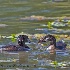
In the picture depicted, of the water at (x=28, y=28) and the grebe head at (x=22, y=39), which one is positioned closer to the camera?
the water at (x=28, y=28)

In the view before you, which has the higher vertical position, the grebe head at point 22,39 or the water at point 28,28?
the grebe head at point 22,39

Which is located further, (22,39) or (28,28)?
(28,28)

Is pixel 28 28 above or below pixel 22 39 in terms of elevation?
below

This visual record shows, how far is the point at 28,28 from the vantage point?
778 inches

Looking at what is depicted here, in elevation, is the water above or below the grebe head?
below

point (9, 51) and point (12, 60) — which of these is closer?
point (12, 60)

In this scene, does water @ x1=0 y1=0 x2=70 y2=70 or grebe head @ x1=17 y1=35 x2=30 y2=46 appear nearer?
water @ x1=0 y1=0 x2=70 y2=70

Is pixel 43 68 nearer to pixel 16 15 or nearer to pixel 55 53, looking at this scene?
pixel 55 53

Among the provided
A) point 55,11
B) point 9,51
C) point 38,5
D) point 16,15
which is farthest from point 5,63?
point 38,5

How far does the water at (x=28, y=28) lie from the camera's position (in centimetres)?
1389

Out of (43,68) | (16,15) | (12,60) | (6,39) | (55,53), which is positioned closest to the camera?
(43,68)

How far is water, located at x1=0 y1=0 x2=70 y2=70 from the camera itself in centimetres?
1389

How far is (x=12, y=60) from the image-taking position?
568 inches

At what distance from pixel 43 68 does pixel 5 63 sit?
3.97 feet
